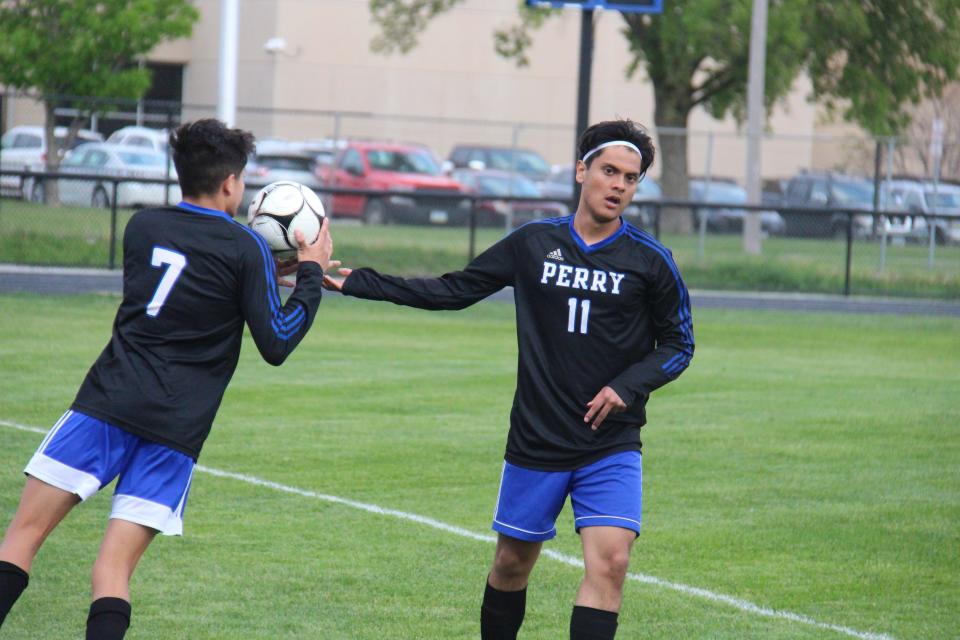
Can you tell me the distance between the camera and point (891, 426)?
35.3 ft

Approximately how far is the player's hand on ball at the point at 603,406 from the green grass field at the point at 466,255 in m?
15.4

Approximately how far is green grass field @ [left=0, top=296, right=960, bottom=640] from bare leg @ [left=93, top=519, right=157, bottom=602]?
1.25 m

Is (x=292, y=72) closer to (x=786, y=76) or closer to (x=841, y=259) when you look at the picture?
(x=786, y=76)

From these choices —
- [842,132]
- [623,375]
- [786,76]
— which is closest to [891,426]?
[623,375]

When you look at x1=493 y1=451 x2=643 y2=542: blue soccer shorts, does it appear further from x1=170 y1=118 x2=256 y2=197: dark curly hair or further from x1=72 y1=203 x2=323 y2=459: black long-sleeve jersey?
x1=170 y1=118 x2=256 y2=197: dark curly hair

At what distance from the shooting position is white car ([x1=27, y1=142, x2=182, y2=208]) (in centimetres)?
2186

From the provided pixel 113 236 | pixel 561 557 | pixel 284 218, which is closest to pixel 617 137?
pixel 284 218

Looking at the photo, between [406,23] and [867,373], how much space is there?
2170 cm

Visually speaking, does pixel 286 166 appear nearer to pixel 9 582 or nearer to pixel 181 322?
pixel 181 322

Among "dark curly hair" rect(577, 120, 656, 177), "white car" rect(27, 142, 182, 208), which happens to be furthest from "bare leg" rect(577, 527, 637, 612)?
"white car" rect(27, 142, 182, 208)

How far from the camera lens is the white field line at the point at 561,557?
577 cm

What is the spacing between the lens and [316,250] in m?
4.79

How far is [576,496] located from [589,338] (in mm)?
526

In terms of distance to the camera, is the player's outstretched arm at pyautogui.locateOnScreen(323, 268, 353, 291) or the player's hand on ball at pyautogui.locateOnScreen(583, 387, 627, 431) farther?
the player's outstretched arm at pyautogui.locateOnScreen(323, 268, 353, 291)
